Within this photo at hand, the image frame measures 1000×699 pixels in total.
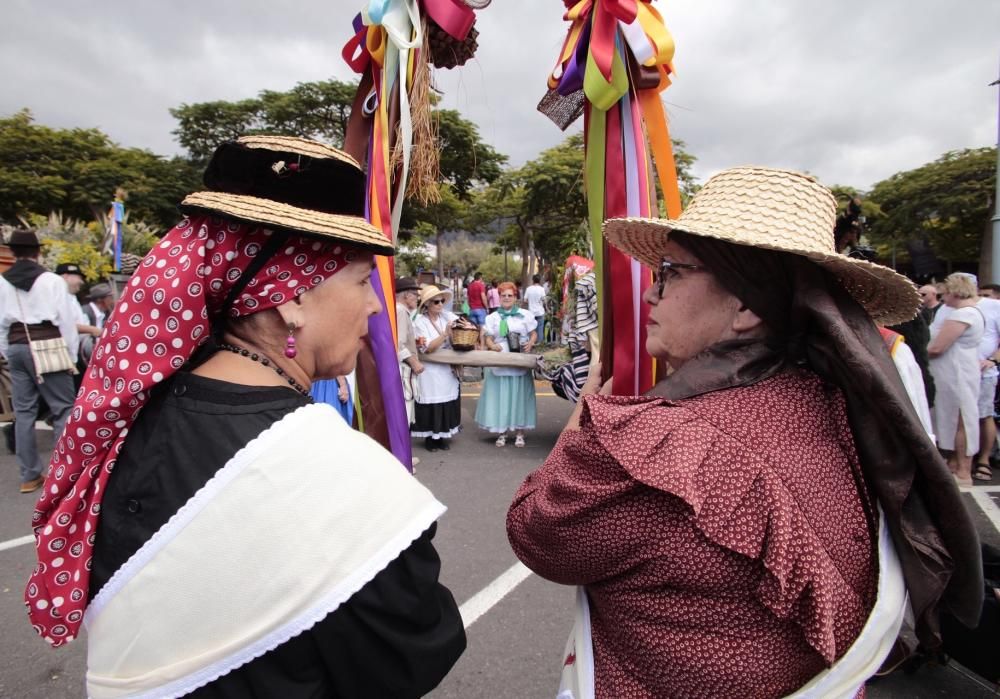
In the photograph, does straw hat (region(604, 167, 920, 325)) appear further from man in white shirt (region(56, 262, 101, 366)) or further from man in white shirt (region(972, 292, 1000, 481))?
man in white shirt (region(56, 262, 101, 366))

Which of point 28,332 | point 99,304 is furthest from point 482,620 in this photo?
point 99,304

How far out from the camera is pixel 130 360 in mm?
1009

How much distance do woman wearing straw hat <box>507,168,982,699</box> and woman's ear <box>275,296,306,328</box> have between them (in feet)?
1.89

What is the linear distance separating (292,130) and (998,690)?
1071 inches

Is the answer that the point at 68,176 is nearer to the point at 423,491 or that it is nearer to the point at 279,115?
the point at 279,115

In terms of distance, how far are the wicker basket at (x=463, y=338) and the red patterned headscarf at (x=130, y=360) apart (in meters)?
5.03

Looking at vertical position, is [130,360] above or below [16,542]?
above

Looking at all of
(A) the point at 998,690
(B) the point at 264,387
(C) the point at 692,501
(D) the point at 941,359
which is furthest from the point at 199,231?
(D) the point at 941,359

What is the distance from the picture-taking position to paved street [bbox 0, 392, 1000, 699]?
2438 millimetres

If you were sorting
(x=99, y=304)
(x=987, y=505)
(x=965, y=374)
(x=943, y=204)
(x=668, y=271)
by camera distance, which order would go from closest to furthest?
(x=668, y=271) → (x=987, y=505) → (x=965, y=374) → (x=99, y=304) → (x=943, y=204)

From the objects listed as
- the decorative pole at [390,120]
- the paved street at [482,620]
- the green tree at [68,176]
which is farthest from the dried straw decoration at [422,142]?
the green tree at [68,176]

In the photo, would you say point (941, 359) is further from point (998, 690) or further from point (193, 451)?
point (193, 451)

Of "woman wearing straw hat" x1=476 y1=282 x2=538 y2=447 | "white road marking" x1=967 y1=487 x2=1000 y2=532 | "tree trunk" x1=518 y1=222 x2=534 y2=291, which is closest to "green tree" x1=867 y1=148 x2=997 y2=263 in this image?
"tree trunk" x1=518 y1=222 x2=534 y2=291

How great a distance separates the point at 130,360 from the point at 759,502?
1132 millimetres
